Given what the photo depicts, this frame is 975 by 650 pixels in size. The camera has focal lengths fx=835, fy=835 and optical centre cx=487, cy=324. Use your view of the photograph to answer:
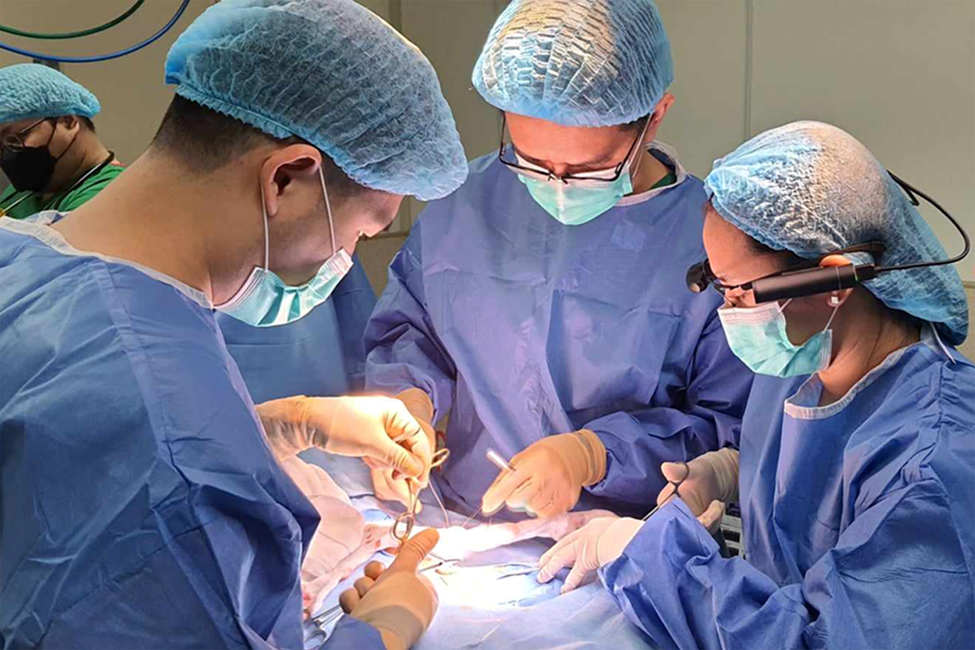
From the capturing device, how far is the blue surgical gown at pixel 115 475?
0.87 meters

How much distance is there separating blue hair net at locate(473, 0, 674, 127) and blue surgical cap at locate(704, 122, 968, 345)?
37cm

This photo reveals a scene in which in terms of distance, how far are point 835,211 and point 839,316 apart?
0.60 ft

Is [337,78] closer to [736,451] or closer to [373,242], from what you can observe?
[736,451]

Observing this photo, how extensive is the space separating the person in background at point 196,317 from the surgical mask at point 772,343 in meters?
0.55

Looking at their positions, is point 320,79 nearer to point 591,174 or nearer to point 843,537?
point 591,174

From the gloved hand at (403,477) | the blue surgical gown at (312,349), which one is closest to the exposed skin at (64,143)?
the blue surgical gown at (312,349)

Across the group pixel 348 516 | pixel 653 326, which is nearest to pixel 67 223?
pixel 348 516

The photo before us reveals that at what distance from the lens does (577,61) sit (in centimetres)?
162

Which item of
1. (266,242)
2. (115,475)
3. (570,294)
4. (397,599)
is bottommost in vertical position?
(397,599)

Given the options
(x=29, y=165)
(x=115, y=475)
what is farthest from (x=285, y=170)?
(x=29, y=165)

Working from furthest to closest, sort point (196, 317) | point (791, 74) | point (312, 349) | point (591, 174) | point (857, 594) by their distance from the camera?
point (791, 74) → point (312, 349) → point (591, 174) → point (857, 594) → point (196, 317)

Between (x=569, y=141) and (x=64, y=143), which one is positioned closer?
(x=569, y=141)

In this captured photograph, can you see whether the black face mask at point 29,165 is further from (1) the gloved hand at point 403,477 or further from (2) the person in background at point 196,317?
(2) the person in background at point 196,317

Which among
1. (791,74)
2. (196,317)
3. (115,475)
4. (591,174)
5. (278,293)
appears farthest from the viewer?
(791,74)
